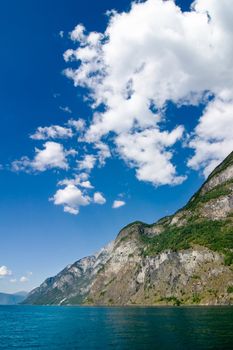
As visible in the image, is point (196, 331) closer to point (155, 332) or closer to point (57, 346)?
point (155, 332)

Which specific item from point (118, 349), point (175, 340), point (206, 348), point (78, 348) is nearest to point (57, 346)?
point (78, 348)

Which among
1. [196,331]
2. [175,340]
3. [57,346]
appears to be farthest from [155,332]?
[57,346]

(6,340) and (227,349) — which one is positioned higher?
(6,340)

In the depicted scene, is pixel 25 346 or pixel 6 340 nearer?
pixel 25 346

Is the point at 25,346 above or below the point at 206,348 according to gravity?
above

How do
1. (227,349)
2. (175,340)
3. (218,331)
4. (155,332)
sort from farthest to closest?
1. (155,332)
2. (218,331)
3. (175,340)
4. (227,349)

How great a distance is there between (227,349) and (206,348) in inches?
156

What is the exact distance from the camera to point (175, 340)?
3383 inches

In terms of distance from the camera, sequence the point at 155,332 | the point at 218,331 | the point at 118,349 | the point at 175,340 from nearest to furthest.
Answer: the point at 118,349, the point at 175,340, the point at 218,331, the point at 155,332

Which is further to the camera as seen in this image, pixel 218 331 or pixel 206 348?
pixel 218 331

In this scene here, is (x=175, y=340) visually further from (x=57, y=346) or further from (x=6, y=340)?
(x=6, y=340)

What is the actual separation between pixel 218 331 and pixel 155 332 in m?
16.3

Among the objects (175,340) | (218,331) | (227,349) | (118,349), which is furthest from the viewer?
(218,331)

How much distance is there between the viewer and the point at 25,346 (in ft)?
298
